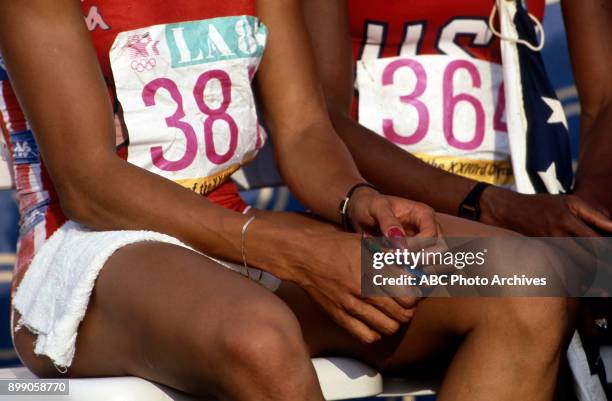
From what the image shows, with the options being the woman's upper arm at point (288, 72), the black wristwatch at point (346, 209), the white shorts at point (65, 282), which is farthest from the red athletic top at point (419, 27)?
the white shorts at point (65, 282)

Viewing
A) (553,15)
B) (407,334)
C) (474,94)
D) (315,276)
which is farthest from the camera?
(553,15)

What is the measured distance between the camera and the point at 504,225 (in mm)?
1986

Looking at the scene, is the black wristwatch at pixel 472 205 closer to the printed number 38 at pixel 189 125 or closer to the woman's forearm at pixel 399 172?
the woman's forearm at pixel 399 172

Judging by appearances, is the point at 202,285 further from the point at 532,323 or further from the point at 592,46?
the point at 592,46

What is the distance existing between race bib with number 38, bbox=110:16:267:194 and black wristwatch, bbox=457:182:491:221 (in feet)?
1.35

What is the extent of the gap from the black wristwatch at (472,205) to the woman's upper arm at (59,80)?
0.70 meters

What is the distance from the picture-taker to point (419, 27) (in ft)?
7.44

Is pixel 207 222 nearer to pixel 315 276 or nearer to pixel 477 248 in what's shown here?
pixel 315 276

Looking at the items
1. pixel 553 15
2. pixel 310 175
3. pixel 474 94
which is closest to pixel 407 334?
pixel 310 175

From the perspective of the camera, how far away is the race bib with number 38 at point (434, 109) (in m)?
2.28

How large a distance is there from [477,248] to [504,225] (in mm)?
370

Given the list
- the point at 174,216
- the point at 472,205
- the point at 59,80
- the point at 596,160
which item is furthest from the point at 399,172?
the point at 59,80

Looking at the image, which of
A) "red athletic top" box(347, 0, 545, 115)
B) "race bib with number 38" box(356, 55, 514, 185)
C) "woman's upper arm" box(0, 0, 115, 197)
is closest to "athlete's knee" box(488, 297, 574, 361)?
"woman's upper arm" box(0, 0, 115, 197)

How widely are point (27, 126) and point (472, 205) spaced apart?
796 mm
